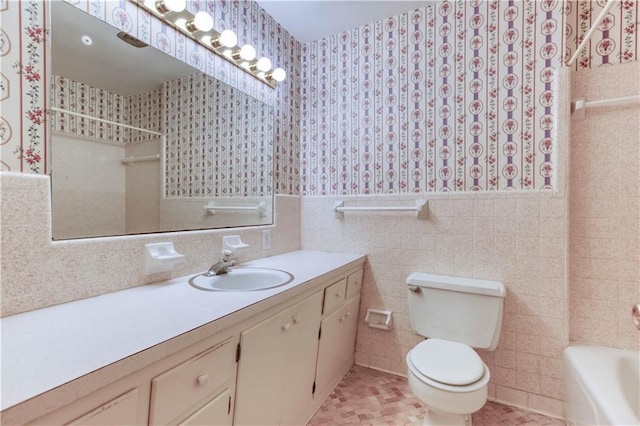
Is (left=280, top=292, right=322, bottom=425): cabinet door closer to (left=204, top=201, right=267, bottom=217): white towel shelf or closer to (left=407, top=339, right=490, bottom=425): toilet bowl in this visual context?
(left=407, top=339, right=490, bottom=425): toilet bowl

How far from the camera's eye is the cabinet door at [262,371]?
1010 mm

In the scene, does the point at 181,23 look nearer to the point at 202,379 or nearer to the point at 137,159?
the point at 137,159

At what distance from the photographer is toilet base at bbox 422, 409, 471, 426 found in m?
1.35

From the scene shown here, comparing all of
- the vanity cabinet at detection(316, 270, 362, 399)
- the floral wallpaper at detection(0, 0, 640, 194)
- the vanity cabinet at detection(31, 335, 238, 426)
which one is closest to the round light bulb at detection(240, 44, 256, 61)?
the floral wallpaper at detection(0, 0, 640, 194)

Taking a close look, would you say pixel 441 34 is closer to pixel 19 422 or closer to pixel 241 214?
pixel 241 214

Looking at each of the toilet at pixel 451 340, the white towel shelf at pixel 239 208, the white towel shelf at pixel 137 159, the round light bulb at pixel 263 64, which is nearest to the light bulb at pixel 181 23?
the round light bulb at pixel 263 64

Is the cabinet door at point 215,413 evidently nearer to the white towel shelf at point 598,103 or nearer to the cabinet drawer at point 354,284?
the cabinet drawer at point 354,284

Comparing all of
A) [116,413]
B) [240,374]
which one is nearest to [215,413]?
[240,374]

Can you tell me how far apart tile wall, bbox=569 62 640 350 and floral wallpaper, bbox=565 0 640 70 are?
0.06m

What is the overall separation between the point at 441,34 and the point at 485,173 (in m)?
0.90

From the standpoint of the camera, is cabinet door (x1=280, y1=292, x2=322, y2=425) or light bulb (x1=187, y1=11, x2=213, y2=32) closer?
cabinet door (x1=280, y1=292, x2=322, y2=425)

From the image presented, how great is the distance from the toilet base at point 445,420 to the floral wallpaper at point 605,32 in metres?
1.89

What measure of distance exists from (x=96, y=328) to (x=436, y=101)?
1.96m

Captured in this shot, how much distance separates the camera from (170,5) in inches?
51.3
